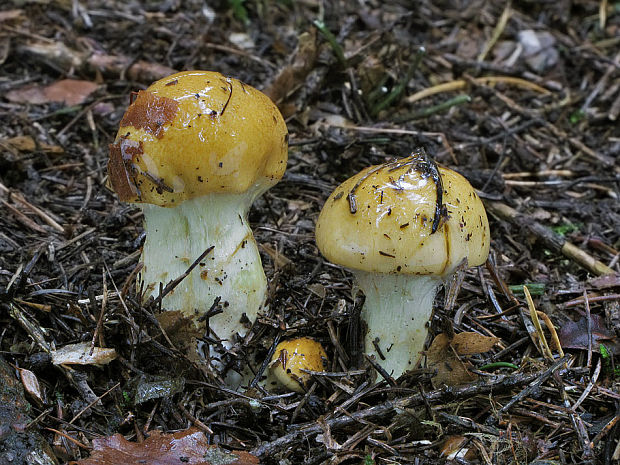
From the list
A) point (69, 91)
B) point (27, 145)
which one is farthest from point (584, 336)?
point (69, 91)

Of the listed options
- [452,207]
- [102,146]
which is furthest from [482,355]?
[102,146]

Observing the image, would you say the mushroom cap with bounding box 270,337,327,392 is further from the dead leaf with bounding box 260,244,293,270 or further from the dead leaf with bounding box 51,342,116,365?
the dead leaf with bounding box 51,342,116,365

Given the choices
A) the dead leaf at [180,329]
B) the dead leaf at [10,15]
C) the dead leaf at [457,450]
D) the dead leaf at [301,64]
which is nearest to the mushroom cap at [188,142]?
the dead leaf at [180,329]

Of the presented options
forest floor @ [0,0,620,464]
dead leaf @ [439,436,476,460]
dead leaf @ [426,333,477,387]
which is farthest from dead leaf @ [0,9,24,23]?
dead leaf @ [439,436,476,460]

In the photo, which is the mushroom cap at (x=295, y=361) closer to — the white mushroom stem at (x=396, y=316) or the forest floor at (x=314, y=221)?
the forest floor at (x=314, y=221)

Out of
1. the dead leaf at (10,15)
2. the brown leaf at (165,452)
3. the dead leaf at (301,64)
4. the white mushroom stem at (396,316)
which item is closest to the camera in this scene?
the brown leaf at (165,452)

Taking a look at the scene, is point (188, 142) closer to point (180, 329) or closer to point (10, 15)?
point (180, 329)
